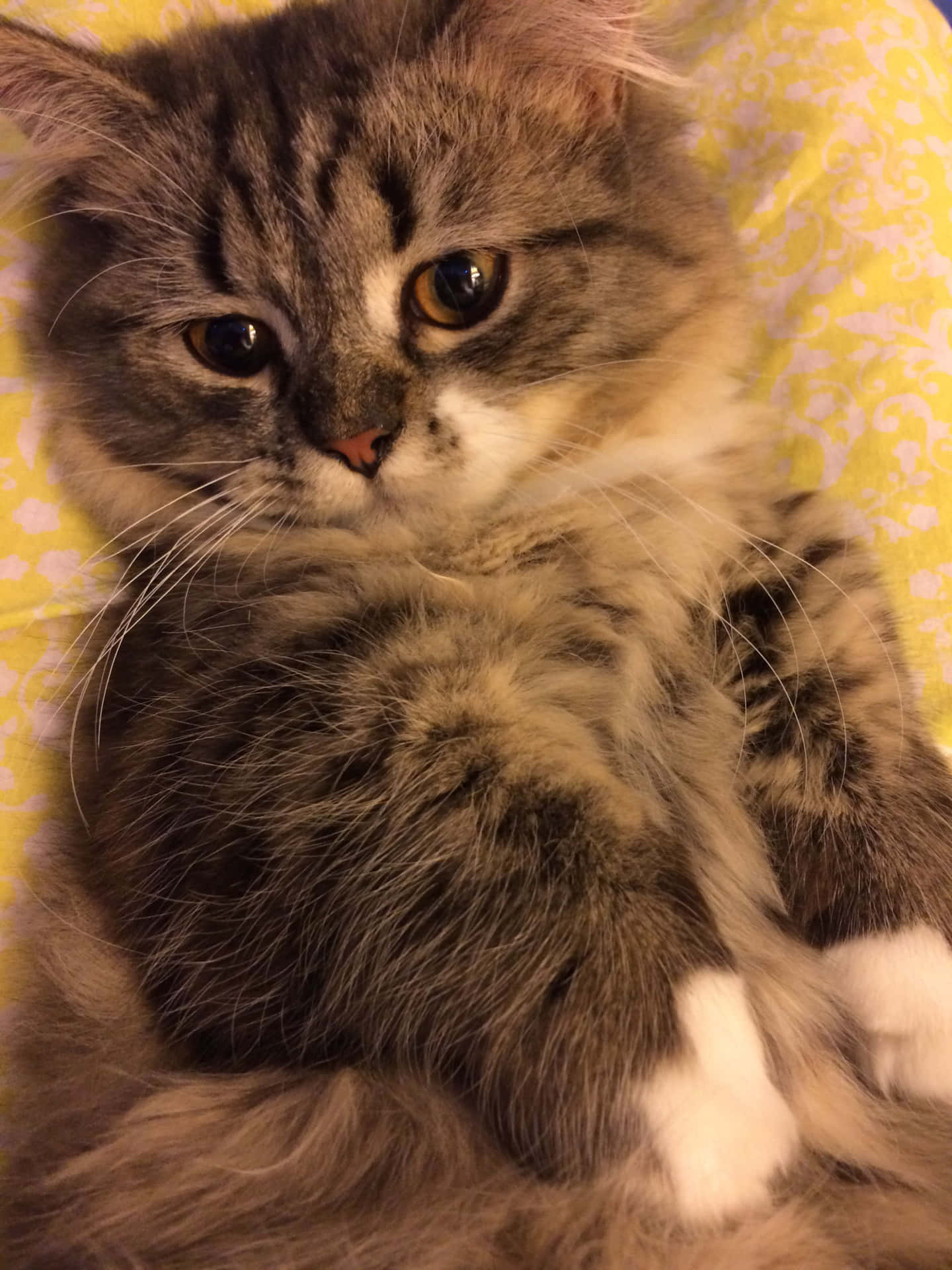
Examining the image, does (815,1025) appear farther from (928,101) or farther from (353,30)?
(928,101)

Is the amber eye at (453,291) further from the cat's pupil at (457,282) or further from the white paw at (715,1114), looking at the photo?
the white paw at (715,1114)

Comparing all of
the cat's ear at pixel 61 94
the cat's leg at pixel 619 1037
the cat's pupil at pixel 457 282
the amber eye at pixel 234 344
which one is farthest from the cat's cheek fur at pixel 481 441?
the cat's ear at pixel 61 94

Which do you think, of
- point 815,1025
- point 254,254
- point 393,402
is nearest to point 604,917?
point 815,1025

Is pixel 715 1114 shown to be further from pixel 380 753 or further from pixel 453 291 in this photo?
pixel 453 291

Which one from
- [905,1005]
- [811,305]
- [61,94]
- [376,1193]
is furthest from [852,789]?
[61,94]

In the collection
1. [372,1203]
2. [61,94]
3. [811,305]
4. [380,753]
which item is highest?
[811,305]

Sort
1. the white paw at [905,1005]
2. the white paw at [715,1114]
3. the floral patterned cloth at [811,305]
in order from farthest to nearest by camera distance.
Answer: the floral patterned cloth at [811,305], the white paw at [905,1005], the white paw at [715,1114]
